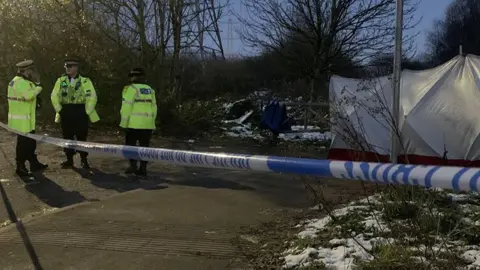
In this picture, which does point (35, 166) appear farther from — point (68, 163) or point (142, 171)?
point (142, 171)

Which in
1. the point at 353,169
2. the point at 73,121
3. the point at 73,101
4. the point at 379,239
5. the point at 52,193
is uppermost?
the point at 73,101

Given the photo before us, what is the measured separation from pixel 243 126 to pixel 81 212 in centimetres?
1283

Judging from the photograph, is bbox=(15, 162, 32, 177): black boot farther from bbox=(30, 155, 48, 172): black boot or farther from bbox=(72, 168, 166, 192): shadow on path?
bbox=(72, 168, 166, 192): shadow on path

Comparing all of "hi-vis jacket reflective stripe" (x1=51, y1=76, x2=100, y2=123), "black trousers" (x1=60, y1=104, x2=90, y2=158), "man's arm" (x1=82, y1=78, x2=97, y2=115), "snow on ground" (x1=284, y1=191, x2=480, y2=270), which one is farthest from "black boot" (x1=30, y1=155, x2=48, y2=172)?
"snow on ground" (x1=284, y1=191, x2=480, y2=270)

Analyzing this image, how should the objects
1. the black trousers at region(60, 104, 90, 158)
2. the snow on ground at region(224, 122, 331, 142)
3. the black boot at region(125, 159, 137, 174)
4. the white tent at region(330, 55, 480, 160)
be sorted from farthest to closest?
the snow on ground at region(224, 122, 331, 142) → the white tent at region(330, 55, 480, 160) → the black trousers at region(60, 104, 90, 158) → the black boot at region(125, 159, 137, 174)

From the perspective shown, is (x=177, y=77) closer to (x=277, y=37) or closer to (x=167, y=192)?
(x=277, y=37)

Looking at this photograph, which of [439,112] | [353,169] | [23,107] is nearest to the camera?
[353,169]

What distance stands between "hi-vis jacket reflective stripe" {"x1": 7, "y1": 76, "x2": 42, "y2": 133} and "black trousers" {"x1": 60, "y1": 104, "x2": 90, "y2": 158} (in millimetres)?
701

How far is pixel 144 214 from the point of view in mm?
6426

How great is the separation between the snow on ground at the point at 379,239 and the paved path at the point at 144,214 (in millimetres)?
653

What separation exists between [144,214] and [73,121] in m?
3.71

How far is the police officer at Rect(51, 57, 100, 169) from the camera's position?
30.6ft

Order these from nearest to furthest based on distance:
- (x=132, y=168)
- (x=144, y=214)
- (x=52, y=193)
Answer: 1. (x=144, y=214)
2. (x=52, y=193)
3. (x=132, y=168)

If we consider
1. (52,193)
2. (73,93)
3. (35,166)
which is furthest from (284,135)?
(52,193)
